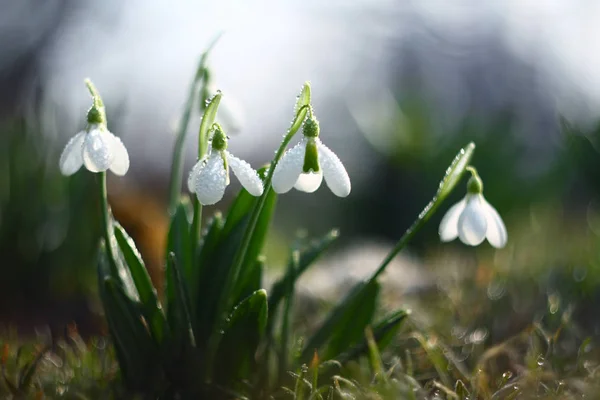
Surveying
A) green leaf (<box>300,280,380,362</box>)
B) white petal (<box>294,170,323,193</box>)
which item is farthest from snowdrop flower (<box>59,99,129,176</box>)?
green leaf (<box>300,280,380,362</box>)

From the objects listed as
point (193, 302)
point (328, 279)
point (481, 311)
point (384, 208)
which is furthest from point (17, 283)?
point (384, 208)

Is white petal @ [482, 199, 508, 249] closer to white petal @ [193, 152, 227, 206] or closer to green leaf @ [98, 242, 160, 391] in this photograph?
white petal @ [193, 152, 227, 206]

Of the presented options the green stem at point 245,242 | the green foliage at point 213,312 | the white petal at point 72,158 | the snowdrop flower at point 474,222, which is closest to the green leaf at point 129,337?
the green foliage at point 213,312

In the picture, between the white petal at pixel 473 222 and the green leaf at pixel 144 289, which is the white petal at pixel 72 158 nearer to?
the green leaf at pixel 144 289

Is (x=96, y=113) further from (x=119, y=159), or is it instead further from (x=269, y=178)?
(x=269, y=178)

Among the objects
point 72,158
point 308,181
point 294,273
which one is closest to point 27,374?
point 72,158
